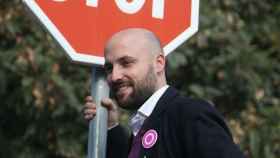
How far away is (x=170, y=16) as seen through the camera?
293 cm

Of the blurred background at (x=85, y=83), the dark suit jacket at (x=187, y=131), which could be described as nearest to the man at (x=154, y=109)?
the dark suit jacket at (x=187, y=131)

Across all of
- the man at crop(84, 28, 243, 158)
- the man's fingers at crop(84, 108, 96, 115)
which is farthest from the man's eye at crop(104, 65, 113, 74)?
the man's fingers at crop(84, 108, 96, 115)

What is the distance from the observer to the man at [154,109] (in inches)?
98.2

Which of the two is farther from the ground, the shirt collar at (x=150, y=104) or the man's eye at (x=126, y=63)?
the man's eye at (x=126, y=63)

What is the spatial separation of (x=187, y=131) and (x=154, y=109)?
16 centimetres

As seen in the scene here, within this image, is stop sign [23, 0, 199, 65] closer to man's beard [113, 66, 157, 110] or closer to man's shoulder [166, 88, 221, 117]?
man's beard [113, 66, 157, 110]

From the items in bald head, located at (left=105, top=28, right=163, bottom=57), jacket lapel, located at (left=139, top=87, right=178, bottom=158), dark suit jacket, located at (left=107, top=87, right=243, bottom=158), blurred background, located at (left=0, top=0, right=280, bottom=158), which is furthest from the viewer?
blurred background, located at (left=0, top=0, right=280, bottom=158)

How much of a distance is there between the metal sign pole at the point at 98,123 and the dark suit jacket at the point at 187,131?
14 centimetres

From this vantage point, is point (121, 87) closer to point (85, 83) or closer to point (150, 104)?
point (150, 104)

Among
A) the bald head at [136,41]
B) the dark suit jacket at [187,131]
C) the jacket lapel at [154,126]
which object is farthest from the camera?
the bald head at [136,41]

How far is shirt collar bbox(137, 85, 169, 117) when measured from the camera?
2668 millimetres

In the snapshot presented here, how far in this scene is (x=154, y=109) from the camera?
8.67ft

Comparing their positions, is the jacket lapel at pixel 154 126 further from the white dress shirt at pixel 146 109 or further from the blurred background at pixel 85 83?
the blurred background at pixel 85 83

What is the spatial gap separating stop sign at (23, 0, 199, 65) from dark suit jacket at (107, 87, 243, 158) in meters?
0.28
